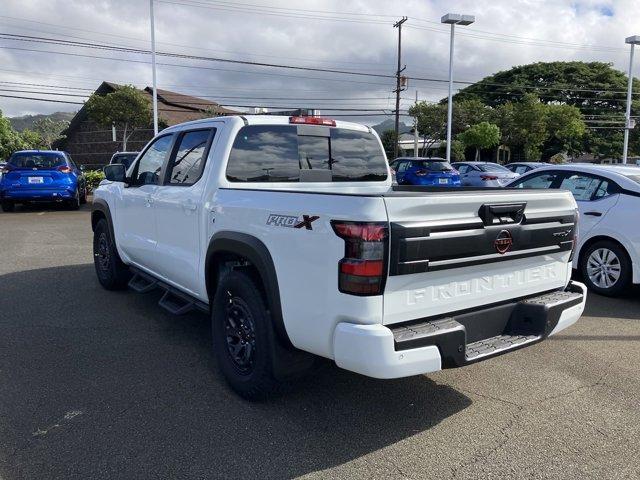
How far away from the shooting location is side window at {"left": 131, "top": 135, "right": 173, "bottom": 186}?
16.1 ft

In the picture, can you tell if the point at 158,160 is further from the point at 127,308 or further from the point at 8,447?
the point at 8,447

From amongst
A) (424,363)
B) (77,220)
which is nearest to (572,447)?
(424,363)

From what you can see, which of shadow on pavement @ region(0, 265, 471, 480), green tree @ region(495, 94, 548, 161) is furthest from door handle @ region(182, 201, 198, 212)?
green tree @ region(495, 94, 548, 161)

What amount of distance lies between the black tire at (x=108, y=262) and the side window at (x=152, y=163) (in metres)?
1.09

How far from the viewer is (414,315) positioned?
9.48 ft

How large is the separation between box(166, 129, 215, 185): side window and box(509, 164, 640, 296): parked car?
4269 millimetres

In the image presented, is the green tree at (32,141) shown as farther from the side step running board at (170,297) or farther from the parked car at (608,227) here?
the parked car at (608,227)

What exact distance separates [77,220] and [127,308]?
29.0 ft

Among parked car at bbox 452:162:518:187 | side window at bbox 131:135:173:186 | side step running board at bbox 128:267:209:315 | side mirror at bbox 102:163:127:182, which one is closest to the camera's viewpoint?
side step running board at bbox 128:267:209:315

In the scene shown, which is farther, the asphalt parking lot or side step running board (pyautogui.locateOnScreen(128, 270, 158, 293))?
side step running board (pyautogui.locateOnScreen(128, 270, 158, 293))

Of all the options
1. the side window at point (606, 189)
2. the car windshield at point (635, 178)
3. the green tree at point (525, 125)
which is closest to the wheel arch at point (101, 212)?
the side window at point (606, 189)

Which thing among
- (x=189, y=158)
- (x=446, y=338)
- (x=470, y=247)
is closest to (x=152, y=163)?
(x=189, y=158)

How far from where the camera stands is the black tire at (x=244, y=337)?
129 inches

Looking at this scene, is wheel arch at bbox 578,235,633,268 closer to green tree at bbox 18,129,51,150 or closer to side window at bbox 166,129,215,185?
side window at bbox 166,129,215,185
